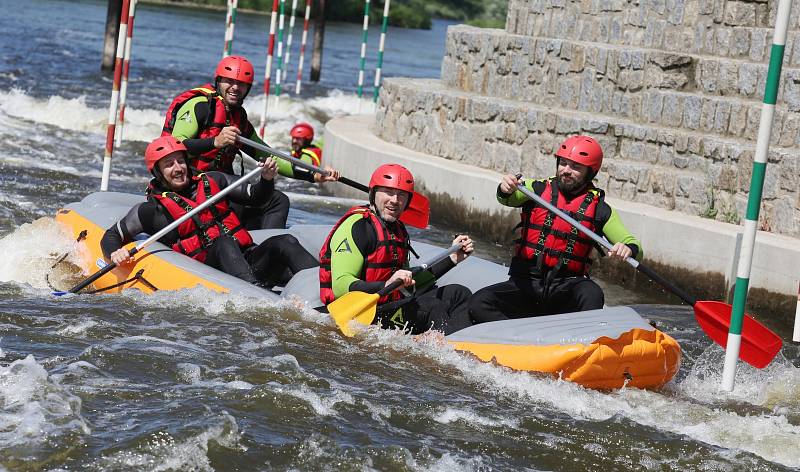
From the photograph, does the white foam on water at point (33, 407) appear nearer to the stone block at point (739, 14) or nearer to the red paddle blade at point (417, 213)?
the red paddle blade at point (417, 213)

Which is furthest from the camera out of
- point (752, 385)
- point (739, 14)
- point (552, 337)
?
point (739, 14)

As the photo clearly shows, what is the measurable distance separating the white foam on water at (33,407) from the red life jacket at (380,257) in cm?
149

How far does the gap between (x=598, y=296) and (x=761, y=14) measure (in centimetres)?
422

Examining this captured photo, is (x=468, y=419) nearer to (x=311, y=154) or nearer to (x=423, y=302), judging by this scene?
(x=423, y=302)

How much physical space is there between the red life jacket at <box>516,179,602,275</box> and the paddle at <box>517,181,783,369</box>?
0.08 meters

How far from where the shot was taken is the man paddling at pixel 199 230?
6.38 meters

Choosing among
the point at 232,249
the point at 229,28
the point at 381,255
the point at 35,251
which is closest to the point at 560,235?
the point at 381,255

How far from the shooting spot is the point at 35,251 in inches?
280

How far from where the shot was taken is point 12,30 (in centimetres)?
2623

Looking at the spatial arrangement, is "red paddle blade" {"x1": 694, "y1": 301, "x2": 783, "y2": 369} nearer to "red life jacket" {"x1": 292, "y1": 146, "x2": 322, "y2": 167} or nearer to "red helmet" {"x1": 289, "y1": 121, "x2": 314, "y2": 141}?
"red life jacket" {"x1": 292, "y1": 146, "x2": 322, "y2": 167}

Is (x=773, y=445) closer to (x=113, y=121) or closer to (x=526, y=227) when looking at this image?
(x=526, y=227)

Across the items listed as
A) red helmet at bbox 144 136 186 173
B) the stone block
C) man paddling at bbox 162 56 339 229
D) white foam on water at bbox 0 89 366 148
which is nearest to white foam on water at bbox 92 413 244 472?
red helmet at bbox 144 136 186 173

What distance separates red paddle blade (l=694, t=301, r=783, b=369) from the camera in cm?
560

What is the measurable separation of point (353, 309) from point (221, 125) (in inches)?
90.7
